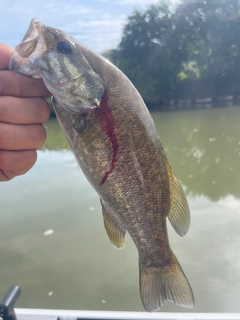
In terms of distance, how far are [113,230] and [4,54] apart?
760mm

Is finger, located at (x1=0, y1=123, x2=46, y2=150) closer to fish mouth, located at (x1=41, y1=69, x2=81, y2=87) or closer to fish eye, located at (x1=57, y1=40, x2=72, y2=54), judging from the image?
fish mouth, located at (x1=41, y1=69, x2=81, y2=87)

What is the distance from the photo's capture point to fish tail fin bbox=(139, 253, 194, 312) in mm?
1344

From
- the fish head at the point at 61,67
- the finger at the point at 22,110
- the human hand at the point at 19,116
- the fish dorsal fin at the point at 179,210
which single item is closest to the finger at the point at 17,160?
the human hand at the point at 19,116

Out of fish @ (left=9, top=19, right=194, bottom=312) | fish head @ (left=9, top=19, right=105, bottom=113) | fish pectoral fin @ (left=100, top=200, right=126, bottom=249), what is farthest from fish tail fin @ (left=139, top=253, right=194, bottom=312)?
fish head @ (left=9, top=19, right=105, bottom=113)

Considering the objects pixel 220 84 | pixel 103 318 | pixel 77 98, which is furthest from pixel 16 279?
pixel 220 84

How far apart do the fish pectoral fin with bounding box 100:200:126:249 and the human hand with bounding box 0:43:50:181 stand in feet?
1.19

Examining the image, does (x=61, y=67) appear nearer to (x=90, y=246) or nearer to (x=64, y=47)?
(x=64, y=47)

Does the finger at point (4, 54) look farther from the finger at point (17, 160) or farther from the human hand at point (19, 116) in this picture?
the finger at point (17, 160)

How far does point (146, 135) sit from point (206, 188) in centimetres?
631

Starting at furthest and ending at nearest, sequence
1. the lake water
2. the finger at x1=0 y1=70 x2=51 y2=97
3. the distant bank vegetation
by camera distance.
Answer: the distant bank vegetation, the lake water, the finger at x1=0 y1=70 x2=51 y2=97

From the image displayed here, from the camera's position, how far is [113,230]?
139cm

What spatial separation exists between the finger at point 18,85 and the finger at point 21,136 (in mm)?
111

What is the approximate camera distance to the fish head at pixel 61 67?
4.00 ft

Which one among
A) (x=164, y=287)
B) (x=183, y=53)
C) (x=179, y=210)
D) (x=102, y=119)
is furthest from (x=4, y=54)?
(x=183, y=53)
